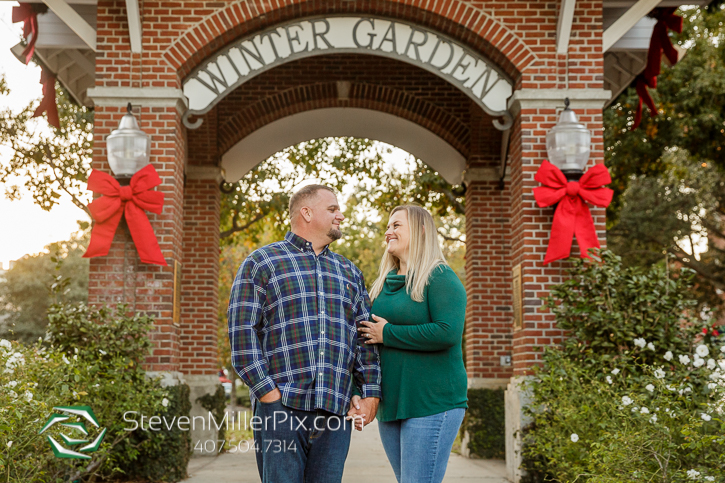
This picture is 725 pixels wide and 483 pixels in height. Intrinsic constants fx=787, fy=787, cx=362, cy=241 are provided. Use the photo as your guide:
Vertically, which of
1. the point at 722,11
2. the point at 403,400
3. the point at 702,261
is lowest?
the point at 403,400

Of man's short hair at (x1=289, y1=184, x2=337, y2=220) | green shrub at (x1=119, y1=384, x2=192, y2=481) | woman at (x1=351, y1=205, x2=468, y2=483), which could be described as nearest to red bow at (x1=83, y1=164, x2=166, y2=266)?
green shrub at (x1=119, y1=384, x2=192, y2=481)

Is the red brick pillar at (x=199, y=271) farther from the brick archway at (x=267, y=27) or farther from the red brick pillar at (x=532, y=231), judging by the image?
the red brick pillar at (x=532, y=231)

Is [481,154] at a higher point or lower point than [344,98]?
lower

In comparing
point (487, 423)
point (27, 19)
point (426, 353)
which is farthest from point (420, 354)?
point (27, 19)

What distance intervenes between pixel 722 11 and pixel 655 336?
9095mm

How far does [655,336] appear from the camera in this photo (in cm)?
645

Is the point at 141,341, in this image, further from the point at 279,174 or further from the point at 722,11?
the point at 722,11

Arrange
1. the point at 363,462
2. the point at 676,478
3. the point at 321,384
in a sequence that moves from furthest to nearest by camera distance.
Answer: the point at 363,462 < the point at 676,478 < the point at 321,384

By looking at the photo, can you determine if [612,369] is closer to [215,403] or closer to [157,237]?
[157,237]

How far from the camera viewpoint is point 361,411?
3.37m

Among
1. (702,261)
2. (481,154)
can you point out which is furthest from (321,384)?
(702,261)

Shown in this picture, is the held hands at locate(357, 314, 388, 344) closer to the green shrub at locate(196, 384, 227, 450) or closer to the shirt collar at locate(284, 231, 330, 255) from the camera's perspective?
the shirt collar at locate(284, 231, 330, 255)

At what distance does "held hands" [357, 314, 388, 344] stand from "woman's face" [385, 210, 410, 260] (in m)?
0.33

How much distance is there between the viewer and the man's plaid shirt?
3.23 m
